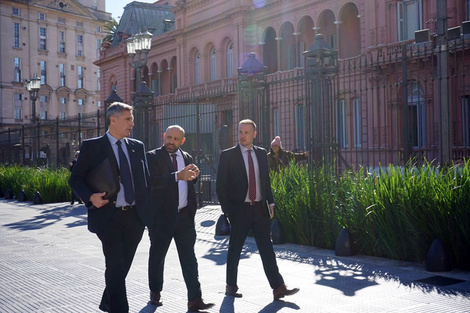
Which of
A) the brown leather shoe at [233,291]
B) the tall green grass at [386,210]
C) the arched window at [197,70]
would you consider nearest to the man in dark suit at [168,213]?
the brown leather shoe at [233,291]

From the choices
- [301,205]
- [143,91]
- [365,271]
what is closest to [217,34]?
[143,91]

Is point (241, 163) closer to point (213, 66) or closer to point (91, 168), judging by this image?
point (91, 168)

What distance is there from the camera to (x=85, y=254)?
33.7 ft

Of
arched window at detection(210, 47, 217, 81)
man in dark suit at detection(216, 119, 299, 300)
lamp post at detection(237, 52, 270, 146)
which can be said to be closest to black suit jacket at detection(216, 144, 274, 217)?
man in dark suit at detection(216, 119, 299, 300)

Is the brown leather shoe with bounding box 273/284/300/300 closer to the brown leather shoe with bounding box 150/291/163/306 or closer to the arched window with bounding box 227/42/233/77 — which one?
the brown leather shoe with bounding box 150/291/163/306

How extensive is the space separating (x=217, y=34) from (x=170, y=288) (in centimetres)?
2947

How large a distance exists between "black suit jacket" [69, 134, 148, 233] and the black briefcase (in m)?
0.06

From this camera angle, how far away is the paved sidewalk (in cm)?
661

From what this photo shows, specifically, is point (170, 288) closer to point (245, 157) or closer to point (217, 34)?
point (245, 157)

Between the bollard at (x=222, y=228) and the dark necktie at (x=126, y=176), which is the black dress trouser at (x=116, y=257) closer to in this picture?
the dark necktie at (x=126, y=176)

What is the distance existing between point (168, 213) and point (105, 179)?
1.52m

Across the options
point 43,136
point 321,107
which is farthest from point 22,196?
point 321,107

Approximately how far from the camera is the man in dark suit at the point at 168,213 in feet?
22.2

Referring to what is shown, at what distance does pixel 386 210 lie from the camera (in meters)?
8.96
